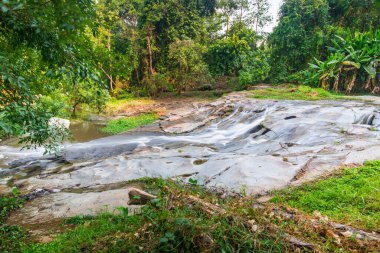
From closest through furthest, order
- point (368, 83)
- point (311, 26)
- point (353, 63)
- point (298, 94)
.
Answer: point (298, 94) → point (353, 63) → point (368, 83) → point (311, 26)

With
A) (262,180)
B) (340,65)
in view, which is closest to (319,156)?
(262,180)

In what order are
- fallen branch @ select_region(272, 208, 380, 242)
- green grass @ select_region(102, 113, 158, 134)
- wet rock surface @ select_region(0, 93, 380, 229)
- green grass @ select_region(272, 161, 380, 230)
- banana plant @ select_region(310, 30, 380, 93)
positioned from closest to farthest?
1. fallen branch @ select_region(272, 208, 380, 242)
2. green grass @ select_region(272, 161, 380, 230)
3. wet rock surface @ select_region(0, 93, 380, 229)
4. green grass @ select_region(102, 113, 158, 134)
5. banana plant @ select_region(310, 30, 380, 93)

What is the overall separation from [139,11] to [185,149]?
21.3 m

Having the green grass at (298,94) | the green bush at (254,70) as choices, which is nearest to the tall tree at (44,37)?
the green grass at (298,94)

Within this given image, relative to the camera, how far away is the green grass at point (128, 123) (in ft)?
52.7

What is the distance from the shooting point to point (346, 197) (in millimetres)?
4266

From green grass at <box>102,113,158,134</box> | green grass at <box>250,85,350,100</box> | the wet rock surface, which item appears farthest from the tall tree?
green grass at <box>250,85,350,100</box>

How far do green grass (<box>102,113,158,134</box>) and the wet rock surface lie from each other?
2140 mm

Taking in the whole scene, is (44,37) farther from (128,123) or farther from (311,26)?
(311,26)

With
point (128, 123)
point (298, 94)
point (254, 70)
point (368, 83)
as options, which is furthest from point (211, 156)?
point (254, 70)

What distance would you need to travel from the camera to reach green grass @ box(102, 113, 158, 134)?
52.7 ft

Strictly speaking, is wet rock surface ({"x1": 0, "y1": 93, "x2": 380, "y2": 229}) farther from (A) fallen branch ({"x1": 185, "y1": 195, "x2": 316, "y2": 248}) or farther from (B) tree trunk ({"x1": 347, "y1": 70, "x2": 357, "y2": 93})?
(B) tree trunk ({"x1": 347, "y1": 70, "x2": 357, "y2": 93})

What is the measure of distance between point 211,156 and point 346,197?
455cm

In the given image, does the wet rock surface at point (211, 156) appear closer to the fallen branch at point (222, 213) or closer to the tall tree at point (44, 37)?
the fallen branch at point (222, 213)
